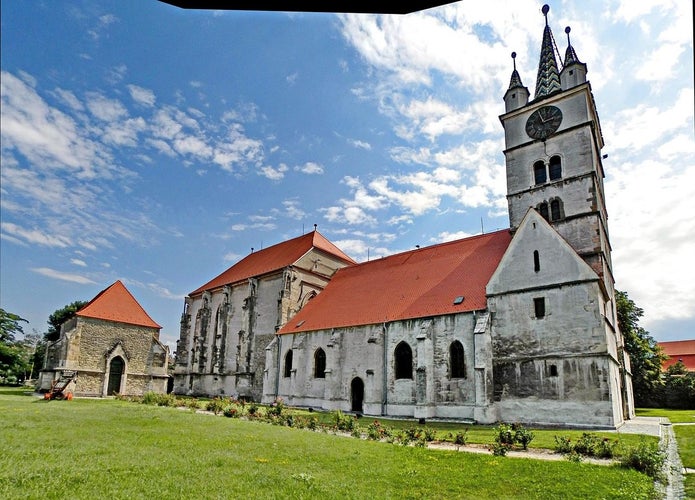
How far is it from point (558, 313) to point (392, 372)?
922 cm

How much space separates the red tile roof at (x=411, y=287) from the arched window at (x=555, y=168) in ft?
13.7

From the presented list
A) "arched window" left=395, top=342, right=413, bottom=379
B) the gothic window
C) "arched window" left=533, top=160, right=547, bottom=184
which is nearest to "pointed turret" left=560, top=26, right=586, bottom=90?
"arched window" left=533, top=160, right=547, bottom=184

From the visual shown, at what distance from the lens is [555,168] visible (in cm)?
2556

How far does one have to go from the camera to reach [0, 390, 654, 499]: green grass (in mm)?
7562

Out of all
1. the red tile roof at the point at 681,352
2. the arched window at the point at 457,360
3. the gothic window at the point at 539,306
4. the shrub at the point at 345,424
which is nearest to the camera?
the shrub at the point at 345,424

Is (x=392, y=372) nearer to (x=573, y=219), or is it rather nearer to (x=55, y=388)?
(x=573, y=219)

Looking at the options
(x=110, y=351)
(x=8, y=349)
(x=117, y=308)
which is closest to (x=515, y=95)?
(x=117, y=308)

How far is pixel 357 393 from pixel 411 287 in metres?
7.17

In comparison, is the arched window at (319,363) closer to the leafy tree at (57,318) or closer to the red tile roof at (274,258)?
the red tile roof at (274,258)

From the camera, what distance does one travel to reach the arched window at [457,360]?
22.6 meters

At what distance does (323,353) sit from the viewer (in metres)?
29.5

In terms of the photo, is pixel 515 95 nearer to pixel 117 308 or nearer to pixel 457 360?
pixel 457 360

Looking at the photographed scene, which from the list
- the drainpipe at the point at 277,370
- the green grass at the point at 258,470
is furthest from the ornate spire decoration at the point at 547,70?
the green grass at the point at 258,470

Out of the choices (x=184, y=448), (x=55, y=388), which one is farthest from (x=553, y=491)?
(x=55, y=388)
